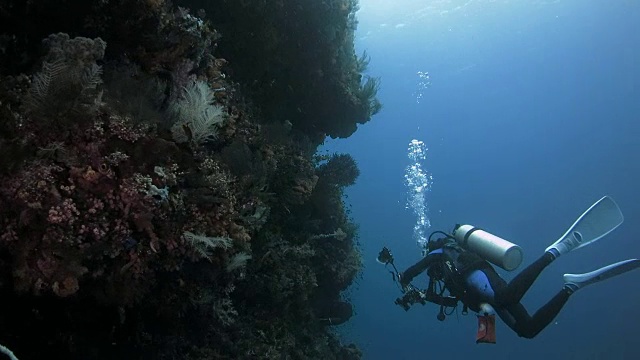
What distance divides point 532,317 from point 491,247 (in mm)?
1425

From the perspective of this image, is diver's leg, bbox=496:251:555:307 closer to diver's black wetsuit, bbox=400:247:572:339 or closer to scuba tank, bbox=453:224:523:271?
diver's black wetsuit, bbox=400:247:572:339

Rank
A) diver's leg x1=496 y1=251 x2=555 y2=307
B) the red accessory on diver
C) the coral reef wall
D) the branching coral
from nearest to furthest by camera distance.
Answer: the coral reef wall, the branching coral, the red accessory on diver, diver's leg x1=496 y1=251 x2=555 y2=307

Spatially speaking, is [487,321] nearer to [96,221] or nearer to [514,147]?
[96,221]

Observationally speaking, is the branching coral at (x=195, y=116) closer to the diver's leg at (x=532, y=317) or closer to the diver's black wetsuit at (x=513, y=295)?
the diver's black wetsuit at (x=513, y=295)

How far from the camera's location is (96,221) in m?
2.88

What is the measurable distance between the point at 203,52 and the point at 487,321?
6.58 m

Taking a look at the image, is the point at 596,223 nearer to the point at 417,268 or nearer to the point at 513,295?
the point at 513,295

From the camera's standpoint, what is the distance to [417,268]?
25.9 feet

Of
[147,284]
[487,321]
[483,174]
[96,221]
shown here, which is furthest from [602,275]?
[483,174]

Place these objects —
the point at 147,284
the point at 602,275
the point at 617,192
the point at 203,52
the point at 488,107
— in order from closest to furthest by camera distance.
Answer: the point at 147,284, the point at 203,52, the point at 602,275, the point at 617,192, the point at 488,107

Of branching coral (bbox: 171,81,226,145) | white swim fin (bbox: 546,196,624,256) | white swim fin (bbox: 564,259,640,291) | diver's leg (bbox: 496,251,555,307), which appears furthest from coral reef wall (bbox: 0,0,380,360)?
white swim fin (bbox: 546,196,624,256)

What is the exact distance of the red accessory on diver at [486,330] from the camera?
6.95m

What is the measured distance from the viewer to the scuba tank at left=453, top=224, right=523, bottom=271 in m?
7.38

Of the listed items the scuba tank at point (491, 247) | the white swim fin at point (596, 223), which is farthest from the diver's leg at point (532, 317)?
the white swim fin at point (596, 223)
